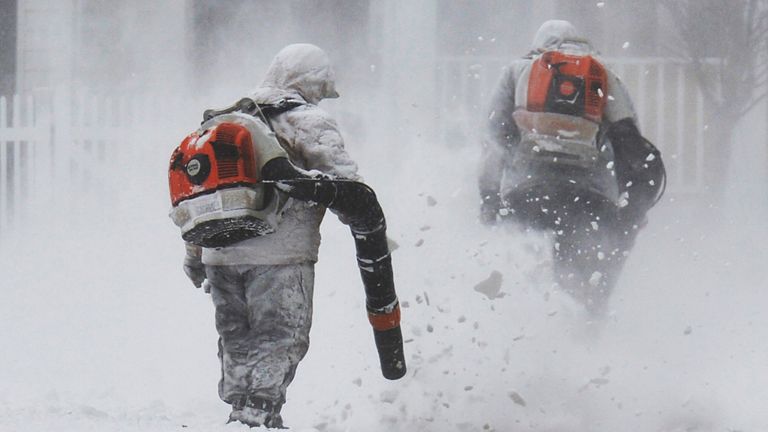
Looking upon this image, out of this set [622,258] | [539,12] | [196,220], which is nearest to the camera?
[196,220]

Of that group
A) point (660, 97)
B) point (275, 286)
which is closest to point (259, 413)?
point (275, 286)

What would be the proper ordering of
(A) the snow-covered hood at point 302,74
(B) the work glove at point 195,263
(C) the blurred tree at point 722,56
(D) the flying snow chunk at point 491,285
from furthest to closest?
(C) the blurred tree at point 722,56 < (D) the flying snow chunk at point 491,285 < (B) the work glove at point 195,263 < (A) the snow-covered hood at point 302,74

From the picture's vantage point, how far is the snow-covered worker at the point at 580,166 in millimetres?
6023

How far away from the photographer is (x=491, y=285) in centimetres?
590

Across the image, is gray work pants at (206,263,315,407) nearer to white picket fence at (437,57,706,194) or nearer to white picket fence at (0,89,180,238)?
white picket fence at (0,89,180,238)

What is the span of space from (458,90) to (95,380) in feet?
19.2

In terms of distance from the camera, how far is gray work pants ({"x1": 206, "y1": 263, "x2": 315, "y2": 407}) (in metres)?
4.32

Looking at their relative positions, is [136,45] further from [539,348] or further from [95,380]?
[539,348]

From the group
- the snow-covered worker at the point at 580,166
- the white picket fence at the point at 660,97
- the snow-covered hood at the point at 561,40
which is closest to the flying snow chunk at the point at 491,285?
the snow-covered worker at the point at 580,166

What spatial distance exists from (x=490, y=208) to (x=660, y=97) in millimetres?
6302

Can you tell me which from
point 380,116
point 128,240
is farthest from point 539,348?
point 380,116

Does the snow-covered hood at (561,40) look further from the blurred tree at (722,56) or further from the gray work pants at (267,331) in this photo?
the blurred tree at (722,56)

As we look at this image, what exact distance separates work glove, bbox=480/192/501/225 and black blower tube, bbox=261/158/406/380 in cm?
195

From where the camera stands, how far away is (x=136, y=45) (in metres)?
12.5
